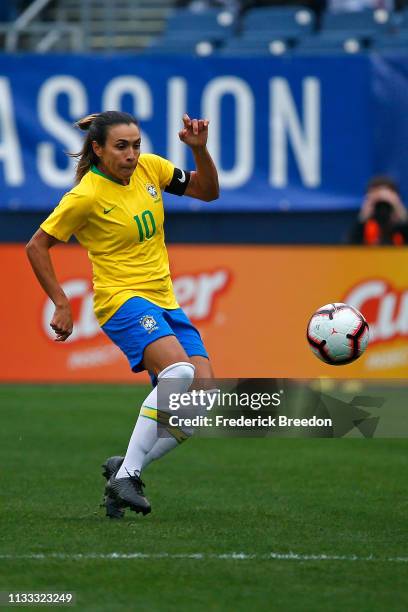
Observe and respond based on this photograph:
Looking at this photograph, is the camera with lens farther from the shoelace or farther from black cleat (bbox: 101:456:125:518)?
the shoelace

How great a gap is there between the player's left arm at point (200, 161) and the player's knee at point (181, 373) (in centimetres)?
113

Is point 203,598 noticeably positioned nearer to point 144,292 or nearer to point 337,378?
point 144,292

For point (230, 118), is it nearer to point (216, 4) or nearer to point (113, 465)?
point (216, 4)

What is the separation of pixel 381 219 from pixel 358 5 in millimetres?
Answer: 4840

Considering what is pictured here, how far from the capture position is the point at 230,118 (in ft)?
51.1

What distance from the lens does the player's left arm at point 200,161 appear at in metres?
6.93

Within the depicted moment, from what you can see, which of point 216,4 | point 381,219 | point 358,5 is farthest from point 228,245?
point 216,4

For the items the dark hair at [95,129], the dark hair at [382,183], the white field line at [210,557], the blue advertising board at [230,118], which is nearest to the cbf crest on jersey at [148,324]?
the dark hair at [95,129]

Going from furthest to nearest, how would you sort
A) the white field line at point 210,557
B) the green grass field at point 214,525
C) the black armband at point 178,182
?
the black armband at point 178,182, the white field line at point 210,557, the green grass field at point 214,525

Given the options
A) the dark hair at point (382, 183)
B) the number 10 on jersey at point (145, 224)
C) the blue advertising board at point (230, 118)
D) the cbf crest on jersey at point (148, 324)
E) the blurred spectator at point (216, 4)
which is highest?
the blurred spectator at point (216, 4)

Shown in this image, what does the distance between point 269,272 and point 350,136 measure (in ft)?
8.70

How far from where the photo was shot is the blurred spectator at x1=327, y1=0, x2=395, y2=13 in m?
17.7

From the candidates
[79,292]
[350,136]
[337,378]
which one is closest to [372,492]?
[337,378]

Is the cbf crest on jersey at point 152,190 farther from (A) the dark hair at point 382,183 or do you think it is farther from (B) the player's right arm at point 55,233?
(A) the dark hair at point 382,183
